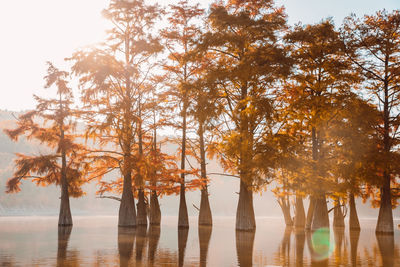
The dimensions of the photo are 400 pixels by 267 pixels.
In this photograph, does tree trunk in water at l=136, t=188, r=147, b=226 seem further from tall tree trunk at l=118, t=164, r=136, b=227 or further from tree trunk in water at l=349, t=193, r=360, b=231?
tree trunk in water at l=349, t=193, r=360, b=231

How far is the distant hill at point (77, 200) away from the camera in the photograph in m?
98.6

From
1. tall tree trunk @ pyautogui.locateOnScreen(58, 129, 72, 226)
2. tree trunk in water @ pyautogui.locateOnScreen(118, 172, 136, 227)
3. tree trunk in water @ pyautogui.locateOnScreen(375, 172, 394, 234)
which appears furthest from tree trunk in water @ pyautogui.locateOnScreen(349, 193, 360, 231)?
tall tree trunk @ pyautogui.locateOnScreen(58, 129, 72, 226)

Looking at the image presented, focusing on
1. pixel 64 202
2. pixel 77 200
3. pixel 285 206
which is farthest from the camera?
pixel 77 200

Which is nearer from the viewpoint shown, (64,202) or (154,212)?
(64,202)

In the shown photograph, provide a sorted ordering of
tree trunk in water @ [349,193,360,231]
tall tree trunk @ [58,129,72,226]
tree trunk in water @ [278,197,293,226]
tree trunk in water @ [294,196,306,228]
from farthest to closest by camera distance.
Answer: tree trunk in water @ [278,197,293,226] → tree trunk in water @ [294,196,306,228] → tree trunk in water @ [349,193,360,231] → tall tree trunk @ [58,129,72,226]

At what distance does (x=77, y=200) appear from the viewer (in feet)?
389

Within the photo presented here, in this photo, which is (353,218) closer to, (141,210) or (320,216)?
(320,216)

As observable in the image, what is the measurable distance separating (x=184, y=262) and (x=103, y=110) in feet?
60.0

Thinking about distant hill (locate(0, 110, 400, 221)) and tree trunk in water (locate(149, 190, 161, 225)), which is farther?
distant hill (locate(0, 110, 400, 221))

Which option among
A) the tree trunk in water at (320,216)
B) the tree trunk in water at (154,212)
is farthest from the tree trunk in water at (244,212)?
the tree trunk in water at (154,212)

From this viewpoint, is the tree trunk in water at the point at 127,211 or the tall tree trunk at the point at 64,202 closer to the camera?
the tree trunk in water at the point at 127,211

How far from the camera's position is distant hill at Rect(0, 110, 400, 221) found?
98.6 m

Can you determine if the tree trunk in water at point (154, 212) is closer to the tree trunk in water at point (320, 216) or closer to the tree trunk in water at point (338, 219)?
the tree trunk in water at point (320, 216)

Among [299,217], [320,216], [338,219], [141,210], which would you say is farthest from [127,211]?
[338,219]
